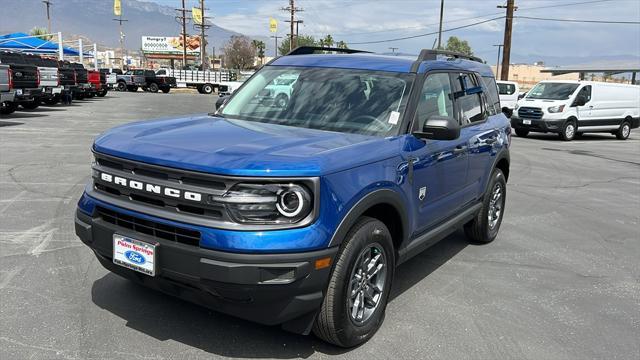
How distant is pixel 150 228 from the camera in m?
3.14

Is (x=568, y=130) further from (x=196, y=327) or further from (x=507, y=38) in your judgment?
(x=196, y=327)

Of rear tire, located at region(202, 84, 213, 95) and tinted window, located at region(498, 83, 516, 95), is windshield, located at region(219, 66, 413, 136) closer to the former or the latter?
tinted window, located at region(498, 83, 516, 95)

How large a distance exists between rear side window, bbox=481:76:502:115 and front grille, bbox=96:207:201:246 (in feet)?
13.1

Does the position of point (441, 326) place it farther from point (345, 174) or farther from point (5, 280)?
point (5, 280)

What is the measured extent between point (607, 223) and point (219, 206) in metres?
6.27

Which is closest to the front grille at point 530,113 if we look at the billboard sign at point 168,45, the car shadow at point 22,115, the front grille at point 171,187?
the car shadow at point 22,115

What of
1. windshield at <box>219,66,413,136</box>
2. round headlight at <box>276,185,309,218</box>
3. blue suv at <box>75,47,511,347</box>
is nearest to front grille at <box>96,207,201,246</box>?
blue suv at <box>75,47,511,347</box>

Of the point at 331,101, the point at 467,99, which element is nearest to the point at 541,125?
the point at 467,99

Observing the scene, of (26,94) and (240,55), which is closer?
(26,94)

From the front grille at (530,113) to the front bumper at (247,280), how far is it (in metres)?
17.7

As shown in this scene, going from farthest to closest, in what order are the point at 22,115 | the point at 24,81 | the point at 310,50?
the point at 22,115, the point at 24,81, the point at 310,50

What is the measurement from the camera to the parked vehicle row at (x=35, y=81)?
1574 cm

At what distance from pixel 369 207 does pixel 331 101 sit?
123cm

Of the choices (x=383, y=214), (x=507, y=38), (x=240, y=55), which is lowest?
(x=383, y=214)
